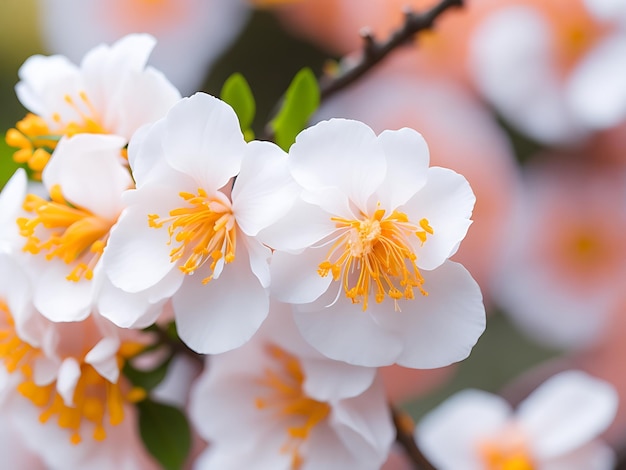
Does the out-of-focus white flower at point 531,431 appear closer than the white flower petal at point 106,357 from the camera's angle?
No

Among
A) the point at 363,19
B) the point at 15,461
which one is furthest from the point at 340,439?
the point at 363,19

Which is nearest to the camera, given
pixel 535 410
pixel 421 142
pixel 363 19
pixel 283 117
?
pixel 421 142

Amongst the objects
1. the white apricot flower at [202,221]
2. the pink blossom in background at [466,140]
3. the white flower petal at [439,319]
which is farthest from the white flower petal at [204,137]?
the pink blossom in background at [466,140]

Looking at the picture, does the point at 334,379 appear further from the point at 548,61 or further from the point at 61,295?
the point at 548,61

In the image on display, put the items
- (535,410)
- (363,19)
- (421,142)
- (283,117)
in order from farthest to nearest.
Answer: (363,19) → (535,410) → (283,117) → (421,142)

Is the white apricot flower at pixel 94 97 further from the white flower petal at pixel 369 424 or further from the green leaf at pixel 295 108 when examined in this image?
the white flower petal at pixel 369 424

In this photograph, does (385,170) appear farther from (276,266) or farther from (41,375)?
(41,375)
